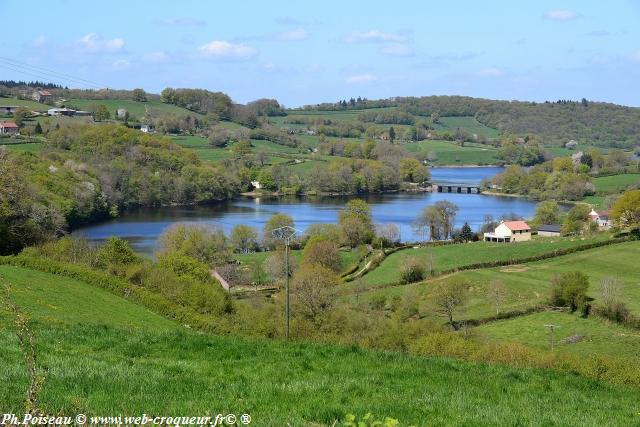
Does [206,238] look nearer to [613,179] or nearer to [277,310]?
[277,310]

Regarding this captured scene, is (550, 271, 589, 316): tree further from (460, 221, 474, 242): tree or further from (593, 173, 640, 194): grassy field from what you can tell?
(593, 173, 640, 194): grassy field

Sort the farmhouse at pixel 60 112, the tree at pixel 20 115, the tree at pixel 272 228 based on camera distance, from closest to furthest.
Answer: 1. the tree at pixel 272 228
2. the tree at pixel 20 115
3. the farmhouse at pixel 60 112

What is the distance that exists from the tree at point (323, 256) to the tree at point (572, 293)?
1936 centimetres

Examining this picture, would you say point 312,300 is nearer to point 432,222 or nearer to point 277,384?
point 277,384

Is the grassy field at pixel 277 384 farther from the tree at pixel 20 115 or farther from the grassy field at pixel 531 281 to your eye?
the tree at pixel 20 115

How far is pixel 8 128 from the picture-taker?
10981 cm

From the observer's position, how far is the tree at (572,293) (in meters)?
37.6

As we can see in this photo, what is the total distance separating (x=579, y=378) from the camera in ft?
31.3

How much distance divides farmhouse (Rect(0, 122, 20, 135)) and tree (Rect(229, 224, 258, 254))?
6062 cm

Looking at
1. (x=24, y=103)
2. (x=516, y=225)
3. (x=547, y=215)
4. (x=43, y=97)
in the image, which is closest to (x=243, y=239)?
(x=516, y=225)

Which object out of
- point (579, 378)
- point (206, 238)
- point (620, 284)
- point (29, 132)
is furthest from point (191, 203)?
point (579, 378)

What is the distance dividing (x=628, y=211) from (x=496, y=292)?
23.3 meters

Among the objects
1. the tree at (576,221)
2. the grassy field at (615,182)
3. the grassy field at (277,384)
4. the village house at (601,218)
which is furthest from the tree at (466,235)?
the grassy field at (277,384)

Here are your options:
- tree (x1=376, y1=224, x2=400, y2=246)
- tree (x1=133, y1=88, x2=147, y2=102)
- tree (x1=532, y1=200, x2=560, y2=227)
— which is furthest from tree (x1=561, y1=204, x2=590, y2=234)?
tree (x1=133, y1=88, x2=147, y2=102)
